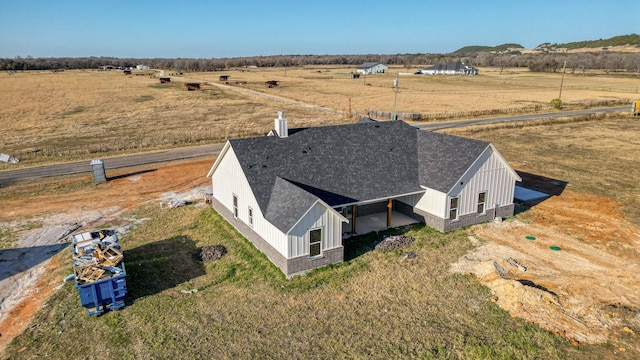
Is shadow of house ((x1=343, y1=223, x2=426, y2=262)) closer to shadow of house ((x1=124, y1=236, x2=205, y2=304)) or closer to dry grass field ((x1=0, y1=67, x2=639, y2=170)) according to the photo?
shadow of house ((x1=124, y1=236, x2=205, y2=304))

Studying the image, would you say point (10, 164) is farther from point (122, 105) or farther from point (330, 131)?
point (122, 105)

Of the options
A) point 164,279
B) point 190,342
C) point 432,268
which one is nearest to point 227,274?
point 164,279

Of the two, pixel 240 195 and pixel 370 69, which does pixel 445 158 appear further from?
pixel 370 69

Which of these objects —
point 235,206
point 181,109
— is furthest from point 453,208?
point 181,109

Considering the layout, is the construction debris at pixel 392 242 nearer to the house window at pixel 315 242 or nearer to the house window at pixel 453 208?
the house window at pixel 453 208

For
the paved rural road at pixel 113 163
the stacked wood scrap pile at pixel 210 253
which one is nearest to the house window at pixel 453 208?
the stacked wood scrap pile at pixel 210 253
